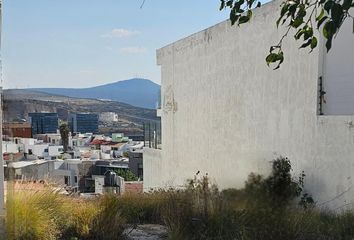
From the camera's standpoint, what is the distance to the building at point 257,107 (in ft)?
23.4

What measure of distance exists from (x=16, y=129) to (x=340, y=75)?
5306 millimetres

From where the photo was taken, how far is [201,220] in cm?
499

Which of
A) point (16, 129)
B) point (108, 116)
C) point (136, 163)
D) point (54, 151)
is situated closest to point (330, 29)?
point (16, 129)

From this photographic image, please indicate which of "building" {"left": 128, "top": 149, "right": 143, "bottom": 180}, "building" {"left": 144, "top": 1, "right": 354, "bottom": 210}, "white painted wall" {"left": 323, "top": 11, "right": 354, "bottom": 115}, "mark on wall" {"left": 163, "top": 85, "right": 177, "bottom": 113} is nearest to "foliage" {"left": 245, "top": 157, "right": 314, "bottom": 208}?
"building" {"left": 144, "top": 1, "right": 354, "bottom": 210}

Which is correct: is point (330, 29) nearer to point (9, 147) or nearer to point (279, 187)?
point (9, 147)

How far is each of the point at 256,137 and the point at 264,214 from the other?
14.2 ft

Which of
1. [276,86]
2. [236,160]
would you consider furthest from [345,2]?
[236,160]

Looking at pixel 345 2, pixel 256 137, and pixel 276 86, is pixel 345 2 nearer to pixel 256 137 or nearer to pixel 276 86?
pixel 276 86

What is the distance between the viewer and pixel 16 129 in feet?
16.3

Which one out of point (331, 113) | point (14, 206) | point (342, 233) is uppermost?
point (331, 113)

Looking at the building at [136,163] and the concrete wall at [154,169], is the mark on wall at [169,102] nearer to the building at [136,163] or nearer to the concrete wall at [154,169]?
the concrete wall at [154,169]

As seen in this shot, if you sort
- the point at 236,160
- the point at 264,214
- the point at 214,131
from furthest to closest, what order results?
the point at 214,131
the point at 236,160
the point at 264,214

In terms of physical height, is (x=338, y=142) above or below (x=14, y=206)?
above

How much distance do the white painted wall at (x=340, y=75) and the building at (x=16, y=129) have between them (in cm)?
506
